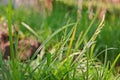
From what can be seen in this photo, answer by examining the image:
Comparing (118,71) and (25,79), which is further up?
(25,79)

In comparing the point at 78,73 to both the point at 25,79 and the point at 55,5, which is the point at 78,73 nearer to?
the point at 25,79

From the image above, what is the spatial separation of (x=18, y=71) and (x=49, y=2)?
12.5ft

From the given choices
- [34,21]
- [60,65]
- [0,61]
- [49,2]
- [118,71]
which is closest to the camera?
[0,61]

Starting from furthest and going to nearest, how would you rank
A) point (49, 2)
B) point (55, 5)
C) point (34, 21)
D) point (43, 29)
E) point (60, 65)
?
point (49, 2)
point (55, 5)
point (34, 21)
point (43, 29)
point (60, 65)

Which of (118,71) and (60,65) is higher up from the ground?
(60,65)

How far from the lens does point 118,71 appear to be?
231 centimetres

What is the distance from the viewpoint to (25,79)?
5.76 ft

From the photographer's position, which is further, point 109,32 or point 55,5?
point 55,5

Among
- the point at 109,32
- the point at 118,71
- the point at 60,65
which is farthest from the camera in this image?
the point at 109,32

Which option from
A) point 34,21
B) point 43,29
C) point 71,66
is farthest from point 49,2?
point 71,66

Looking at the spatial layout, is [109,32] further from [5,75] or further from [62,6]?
[62,6]

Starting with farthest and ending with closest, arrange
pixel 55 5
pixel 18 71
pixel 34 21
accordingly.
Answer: pixel 55 5
pixel 34 21
pixel 18 71

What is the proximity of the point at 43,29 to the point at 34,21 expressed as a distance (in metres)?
0.41

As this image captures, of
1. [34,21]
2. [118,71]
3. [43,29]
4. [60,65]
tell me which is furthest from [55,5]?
[60,65]
